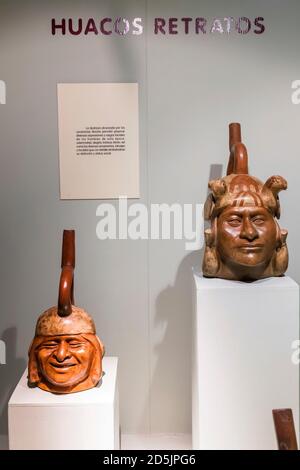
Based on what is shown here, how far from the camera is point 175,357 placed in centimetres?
190

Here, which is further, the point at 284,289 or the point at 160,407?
the point at 160,407

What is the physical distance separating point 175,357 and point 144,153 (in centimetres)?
82

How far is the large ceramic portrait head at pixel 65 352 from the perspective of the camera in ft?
4.85

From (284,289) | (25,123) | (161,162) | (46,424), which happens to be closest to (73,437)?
(46,424)

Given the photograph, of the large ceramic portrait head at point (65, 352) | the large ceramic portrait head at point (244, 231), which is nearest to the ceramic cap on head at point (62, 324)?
the large ceramic portrait head at point (65, 352)

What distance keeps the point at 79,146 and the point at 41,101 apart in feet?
0.74

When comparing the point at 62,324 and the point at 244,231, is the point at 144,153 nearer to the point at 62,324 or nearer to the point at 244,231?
the point at 244,231

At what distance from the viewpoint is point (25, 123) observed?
181 centimetres

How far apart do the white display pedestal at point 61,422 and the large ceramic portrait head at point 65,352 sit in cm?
6

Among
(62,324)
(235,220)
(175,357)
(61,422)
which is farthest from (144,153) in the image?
(61,422)

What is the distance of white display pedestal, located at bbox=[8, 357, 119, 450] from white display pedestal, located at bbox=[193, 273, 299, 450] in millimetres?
300

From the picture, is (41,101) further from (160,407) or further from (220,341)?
(160,407)

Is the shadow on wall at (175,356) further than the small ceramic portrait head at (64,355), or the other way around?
the shadow on wall at (175,356)

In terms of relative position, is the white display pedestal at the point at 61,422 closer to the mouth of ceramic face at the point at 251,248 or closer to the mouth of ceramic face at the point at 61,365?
the mouth of ceramic face at the point at 61,365
